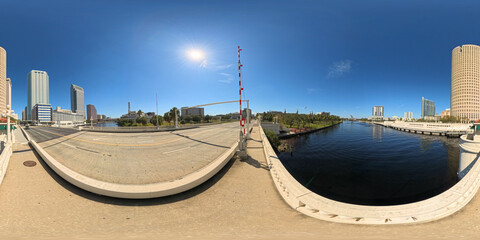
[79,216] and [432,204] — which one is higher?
[79,216]

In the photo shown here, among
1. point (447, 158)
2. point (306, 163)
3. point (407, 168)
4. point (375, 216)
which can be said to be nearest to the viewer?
point (375, 216)

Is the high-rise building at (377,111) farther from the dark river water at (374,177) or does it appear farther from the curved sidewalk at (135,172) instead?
the curved sidewalk at (135,172)

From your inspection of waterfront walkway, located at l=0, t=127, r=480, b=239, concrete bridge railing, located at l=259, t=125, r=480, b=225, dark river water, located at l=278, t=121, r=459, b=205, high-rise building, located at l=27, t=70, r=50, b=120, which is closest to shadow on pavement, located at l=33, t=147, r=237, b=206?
waterfront walkway, located at l=0, t=127, r=480, b=239

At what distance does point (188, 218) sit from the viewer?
3.61 meters

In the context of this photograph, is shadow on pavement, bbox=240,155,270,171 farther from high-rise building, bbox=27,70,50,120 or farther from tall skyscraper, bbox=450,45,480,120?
tall skyscraper, bbox=450,45,480,120

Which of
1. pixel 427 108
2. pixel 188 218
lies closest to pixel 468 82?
pixel 427 108

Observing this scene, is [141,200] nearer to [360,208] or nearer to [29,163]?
[360,208]

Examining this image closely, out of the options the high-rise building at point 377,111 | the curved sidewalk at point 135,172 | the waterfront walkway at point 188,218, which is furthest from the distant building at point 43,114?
the high-rise building at point 377,111

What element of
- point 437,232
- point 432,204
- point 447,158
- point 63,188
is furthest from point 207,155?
point 447,158

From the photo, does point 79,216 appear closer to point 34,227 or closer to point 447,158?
point 34,227

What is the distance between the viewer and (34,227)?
3.48m

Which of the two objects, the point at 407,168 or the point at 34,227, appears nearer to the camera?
the point at 34,227

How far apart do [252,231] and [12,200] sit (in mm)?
6332

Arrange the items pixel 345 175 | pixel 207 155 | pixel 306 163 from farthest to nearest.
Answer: pixel 306 163
pixel 345 175
pixel 207 155
